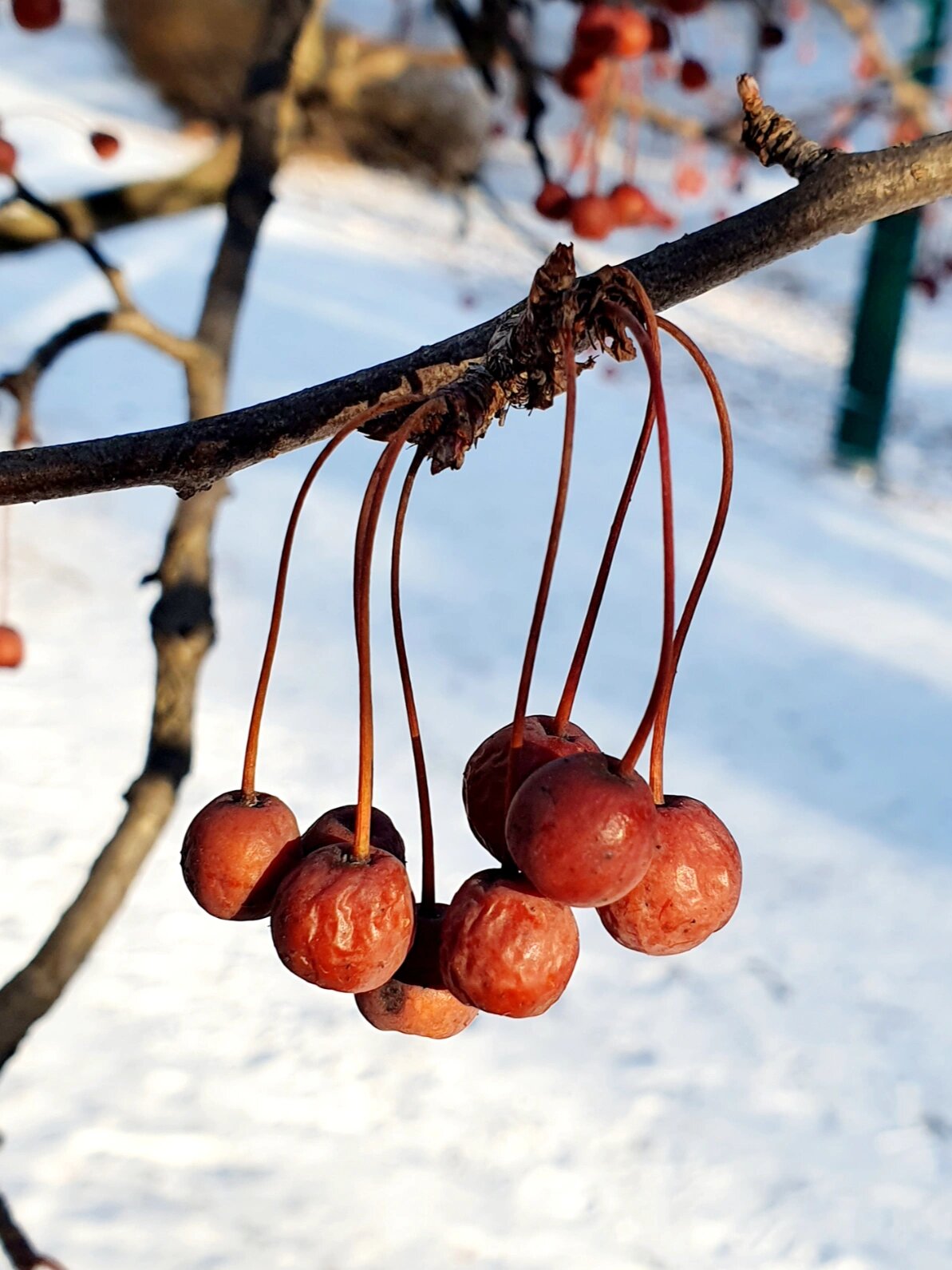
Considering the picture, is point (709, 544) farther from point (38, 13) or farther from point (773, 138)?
point (38, 13)

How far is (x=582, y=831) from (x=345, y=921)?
0.14m

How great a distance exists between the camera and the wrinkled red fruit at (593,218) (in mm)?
2264

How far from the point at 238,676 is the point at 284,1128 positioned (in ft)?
5.76

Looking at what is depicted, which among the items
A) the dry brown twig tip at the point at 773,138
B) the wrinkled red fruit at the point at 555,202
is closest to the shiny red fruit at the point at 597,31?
the wrinkled red fruit at the point at 555,202

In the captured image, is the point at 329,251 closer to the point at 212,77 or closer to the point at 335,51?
the point at 212,77

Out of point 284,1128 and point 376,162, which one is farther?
point 376,162

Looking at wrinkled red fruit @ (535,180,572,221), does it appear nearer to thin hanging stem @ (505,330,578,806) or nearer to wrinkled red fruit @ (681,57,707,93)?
wrinkled red fruit @ (681,57,707,93)

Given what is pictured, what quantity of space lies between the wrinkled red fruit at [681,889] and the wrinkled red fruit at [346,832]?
0.14 meters

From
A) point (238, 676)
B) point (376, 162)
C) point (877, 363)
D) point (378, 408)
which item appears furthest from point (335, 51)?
point (376, 162)

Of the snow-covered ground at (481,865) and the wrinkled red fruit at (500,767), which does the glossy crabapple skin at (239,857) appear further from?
the snow-covered ground at (481,865)

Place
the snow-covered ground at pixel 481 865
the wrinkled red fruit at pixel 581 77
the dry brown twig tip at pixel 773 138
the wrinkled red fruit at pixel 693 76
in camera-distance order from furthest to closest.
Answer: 1. the wrinkled red fruit at pixel 693 76
2. the snow-covered ground at pixel 481 865
3. the wrinkled red fruit at pixel 581 77
4. the dry brown twig tip at pixel 773 138

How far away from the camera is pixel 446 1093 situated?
108 inches

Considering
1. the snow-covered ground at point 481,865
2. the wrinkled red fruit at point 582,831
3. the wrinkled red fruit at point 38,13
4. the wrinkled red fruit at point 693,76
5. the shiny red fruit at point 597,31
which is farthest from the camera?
the wrinkled red fruit at point 693,76

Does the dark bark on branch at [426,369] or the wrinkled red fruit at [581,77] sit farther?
the wrinkled red fruit at [581,77]
